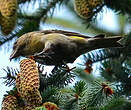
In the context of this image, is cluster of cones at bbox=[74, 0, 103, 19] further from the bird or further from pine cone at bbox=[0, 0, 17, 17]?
pine cone at bbox=[0, 0, 17, 17]

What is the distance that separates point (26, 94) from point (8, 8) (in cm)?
131

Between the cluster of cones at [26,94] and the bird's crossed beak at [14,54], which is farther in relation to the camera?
the bird's crossed beak at [14,54]

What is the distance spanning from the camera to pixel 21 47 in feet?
12.0

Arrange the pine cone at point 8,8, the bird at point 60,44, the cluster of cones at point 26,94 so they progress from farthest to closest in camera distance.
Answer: the pine cone at point 8,8 → the bird at point 60,44 → the cluster of cones at point 26,94

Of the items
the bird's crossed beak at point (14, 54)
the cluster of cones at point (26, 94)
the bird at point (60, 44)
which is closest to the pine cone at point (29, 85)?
the cluster of cones at point (26, 94)

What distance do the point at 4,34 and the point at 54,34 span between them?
0.42 metres

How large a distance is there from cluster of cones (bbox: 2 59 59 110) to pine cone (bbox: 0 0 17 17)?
1.04 m

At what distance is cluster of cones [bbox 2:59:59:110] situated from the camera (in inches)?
97.9

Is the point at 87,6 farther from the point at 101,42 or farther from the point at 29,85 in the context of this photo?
the point at 29,85

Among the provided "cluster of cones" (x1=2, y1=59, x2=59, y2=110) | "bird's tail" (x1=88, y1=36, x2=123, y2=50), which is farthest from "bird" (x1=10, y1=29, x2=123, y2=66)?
"cluster of cones" (x1=2, y1=59, x2=59, y2=110)

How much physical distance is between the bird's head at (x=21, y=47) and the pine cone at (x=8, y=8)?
0.22 meters

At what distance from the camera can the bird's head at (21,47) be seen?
12.0 feet

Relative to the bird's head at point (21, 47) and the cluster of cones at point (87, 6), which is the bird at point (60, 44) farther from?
the cluster of cones at point (87, 6)

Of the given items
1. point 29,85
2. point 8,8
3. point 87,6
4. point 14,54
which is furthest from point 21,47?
point 29,85
